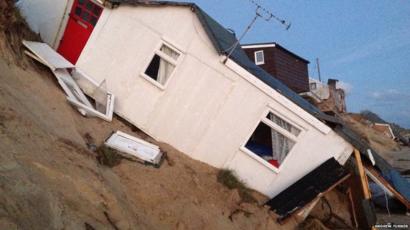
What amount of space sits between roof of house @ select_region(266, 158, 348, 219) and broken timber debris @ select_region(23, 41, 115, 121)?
4.99 m

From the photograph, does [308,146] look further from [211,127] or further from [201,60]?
[201,60]

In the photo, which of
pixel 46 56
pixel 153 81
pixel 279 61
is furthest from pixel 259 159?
pixel 279 61

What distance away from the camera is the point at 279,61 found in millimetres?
27312

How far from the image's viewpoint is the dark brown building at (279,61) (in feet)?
88.7

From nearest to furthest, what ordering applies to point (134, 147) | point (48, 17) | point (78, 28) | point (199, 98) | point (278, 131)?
point (134, 147) → point (278, 131) → point (199, 98) → point (78, 28) → point (48, 17)

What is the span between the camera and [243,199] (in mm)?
8570

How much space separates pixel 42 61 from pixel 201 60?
166 inches

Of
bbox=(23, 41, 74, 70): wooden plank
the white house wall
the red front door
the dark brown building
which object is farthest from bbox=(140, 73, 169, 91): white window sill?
the dark brown building

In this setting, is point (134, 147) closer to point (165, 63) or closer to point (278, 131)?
point (165, 63)

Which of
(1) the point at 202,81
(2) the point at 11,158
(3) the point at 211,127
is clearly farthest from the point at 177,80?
(2) the point at 11,158

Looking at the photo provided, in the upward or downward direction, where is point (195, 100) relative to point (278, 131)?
downward

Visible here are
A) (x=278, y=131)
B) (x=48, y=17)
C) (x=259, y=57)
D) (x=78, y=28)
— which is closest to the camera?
(x=278, y=131)

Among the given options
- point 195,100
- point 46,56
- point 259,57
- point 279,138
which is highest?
point 259,57

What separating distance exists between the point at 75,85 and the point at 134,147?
2.89 meters
